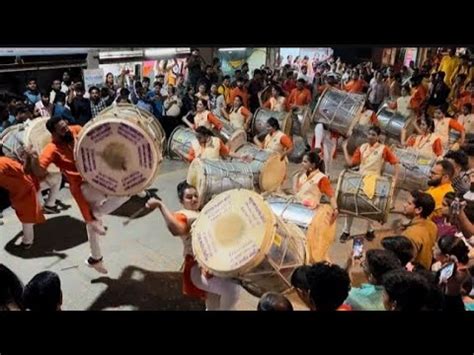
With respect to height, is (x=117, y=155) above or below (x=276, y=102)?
above

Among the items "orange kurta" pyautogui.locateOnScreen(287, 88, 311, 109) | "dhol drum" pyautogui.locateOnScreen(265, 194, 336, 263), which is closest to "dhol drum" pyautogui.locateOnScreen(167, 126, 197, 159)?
"dhol drum" pyautogui.locateOnScreen(265, 194, 336, 263)

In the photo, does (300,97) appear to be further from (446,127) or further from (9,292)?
(9,292)

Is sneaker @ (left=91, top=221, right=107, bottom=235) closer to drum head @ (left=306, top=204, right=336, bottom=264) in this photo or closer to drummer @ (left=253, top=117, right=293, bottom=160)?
drum head @ (left=306, top=204, right=336, bottom=264)

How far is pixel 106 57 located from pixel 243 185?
473cm

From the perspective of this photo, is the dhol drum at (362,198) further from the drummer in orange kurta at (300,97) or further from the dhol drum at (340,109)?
the drummer in orange kurta at (300,97)

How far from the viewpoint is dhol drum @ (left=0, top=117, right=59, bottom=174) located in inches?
193

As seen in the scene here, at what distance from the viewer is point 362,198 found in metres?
4.65

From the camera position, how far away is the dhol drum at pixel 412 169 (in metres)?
5.39

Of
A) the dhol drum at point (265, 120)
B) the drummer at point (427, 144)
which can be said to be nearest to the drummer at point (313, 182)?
the drummer at point (427, 144)

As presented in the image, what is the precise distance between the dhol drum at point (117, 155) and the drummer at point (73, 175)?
0.37 metres

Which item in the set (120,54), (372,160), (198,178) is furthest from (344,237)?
(120,54)

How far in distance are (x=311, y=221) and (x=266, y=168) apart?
1765 millimetres

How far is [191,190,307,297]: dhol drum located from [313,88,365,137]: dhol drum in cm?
313
